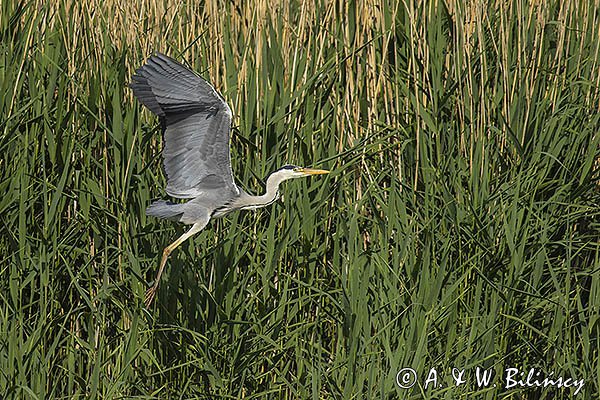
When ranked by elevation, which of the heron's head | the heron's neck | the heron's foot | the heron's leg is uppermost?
the heron's head

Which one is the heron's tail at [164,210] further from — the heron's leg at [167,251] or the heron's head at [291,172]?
the heron's head at [291,172]

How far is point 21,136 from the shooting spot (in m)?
3.70

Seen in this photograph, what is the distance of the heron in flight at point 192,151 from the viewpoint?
3.35m

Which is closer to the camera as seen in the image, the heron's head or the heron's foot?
the heron's foot

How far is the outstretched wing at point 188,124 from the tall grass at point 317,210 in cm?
15

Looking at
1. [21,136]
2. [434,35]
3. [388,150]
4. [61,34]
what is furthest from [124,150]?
[434,35]

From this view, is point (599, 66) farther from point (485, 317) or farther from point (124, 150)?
point (124, 150)

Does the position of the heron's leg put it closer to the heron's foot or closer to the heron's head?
the heron's foot

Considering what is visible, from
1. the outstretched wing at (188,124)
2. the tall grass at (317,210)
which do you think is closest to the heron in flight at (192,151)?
the outstretched wing at (188,124)

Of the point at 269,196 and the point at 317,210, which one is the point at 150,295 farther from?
the point at 317,210

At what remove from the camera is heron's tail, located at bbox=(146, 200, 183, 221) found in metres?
3.43

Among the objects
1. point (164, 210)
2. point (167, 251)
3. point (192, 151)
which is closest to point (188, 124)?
point (192, 151)

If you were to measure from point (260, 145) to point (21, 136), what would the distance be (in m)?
0.84

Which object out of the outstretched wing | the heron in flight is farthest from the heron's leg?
the outstretched wing
